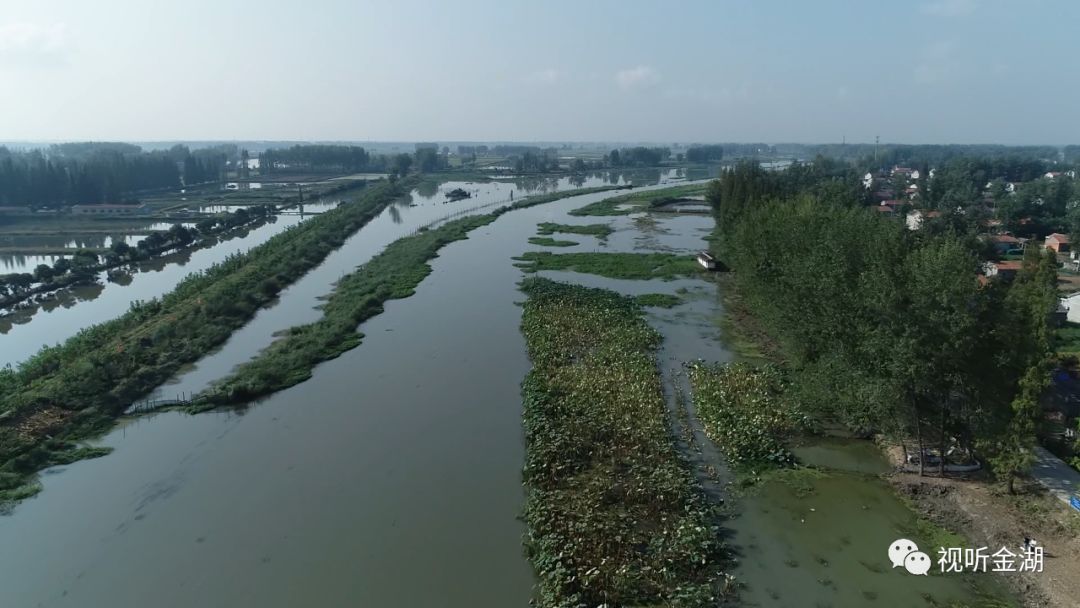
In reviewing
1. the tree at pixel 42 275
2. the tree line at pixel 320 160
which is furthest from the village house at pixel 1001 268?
the tree line at pixel 320 160

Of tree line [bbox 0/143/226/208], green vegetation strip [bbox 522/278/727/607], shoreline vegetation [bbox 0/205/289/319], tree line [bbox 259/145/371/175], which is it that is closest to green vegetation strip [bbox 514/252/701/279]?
green vegetation strip [bbox 522/278/727/607]

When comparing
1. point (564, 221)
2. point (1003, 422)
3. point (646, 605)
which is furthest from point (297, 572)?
point (564, 221)

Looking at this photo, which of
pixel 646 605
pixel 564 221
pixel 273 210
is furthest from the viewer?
pixel 273 210

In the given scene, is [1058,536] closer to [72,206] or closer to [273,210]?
[273,210]

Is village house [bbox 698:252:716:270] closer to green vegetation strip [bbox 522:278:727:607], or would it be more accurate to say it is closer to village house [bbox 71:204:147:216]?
green vegetation strip [bbox 522:278:727:607]

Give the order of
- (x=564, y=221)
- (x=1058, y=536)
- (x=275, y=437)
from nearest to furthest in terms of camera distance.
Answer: (x=1058, y=536), (x=275, y=437), (x=564, y=221)

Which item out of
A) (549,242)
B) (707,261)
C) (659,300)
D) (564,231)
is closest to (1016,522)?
(659,300)

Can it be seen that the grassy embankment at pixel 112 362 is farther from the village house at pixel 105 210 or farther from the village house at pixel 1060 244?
the village house at pixel 1060 244
